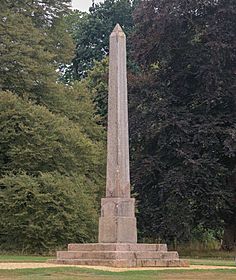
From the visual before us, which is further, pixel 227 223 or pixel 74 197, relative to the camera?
pixel 227 223

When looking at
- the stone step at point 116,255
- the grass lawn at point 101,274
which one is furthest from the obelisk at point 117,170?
the grass lawn at point 101,274

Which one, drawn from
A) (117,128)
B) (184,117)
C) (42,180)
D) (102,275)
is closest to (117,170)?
(117,128)

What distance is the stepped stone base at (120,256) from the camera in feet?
77.8

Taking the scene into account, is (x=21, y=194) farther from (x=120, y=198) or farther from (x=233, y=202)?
(x=120, y=198)

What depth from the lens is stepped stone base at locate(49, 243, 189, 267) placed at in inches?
933

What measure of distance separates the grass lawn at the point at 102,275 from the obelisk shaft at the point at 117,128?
4343 millimetres

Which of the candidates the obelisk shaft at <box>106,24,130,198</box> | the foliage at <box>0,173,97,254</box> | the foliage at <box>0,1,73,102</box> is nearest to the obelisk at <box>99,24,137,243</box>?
the obelisk shaft at <box>106,24,130,198</box>

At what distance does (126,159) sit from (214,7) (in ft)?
60.7

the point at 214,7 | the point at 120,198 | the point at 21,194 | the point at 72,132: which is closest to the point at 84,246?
the point at 120,198

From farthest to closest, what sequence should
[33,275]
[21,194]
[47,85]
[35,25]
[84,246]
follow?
[35,25] → [47,85] → [21,194] → [84,246] → [33,275]

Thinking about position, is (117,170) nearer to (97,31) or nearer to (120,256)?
(120,256)

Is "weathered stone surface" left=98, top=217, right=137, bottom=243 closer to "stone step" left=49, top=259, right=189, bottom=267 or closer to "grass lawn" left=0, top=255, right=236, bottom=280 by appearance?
"stone step" left=49, top=259, right=189, bottom=267

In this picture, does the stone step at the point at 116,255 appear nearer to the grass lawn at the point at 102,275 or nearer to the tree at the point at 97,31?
the grass lawn at the point at 102,275

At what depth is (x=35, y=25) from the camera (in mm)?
47969
